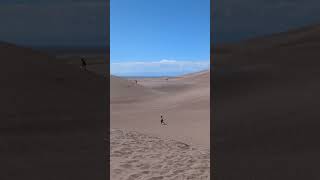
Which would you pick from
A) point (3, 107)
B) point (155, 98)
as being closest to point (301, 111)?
point (3, 107)

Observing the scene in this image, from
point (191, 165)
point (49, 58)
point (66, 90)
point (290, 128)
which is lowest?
point (191, 165)

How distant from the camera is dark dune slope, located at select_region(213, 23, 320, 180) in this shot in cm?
813

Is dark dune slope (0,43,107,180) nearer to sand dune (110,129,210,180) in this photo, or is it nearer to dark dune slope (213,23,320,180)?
sand dune (110,129,210,180)

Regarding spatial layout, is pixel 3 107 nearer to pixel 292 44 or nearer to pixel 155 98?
pixel 292 44

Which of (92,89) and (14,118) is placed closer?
(14,118)

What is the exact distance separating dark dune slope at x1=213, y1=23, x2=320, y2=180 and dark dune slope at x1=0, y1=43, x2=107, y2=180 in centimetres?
331

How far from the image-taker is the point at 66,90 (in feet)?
65.9

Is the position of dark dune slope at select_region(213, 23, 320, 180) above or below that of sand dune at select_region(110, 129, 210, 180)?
above

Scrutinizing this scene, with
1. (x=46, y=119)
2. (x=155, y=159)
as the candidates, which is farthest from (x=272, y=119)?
(x=46, y=119)

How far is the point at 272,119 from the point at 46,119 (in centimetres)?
784

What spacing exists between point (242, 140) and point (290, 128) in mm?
1674

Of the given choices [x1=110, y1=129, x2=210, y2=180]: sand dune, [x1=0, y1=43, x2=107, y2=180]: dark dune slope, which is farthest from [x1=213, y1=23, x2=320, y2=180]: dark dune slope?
[x1=0, y1=43, x2=107, y2=180]: dark dune slope

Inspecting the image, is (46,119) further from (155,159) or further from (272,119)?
(272,119)

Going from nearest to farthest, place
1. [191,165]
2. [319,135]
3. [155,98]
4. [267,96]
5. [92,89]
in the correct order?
[191,165], [319,135], [267,96], [92,89], [155,98]
